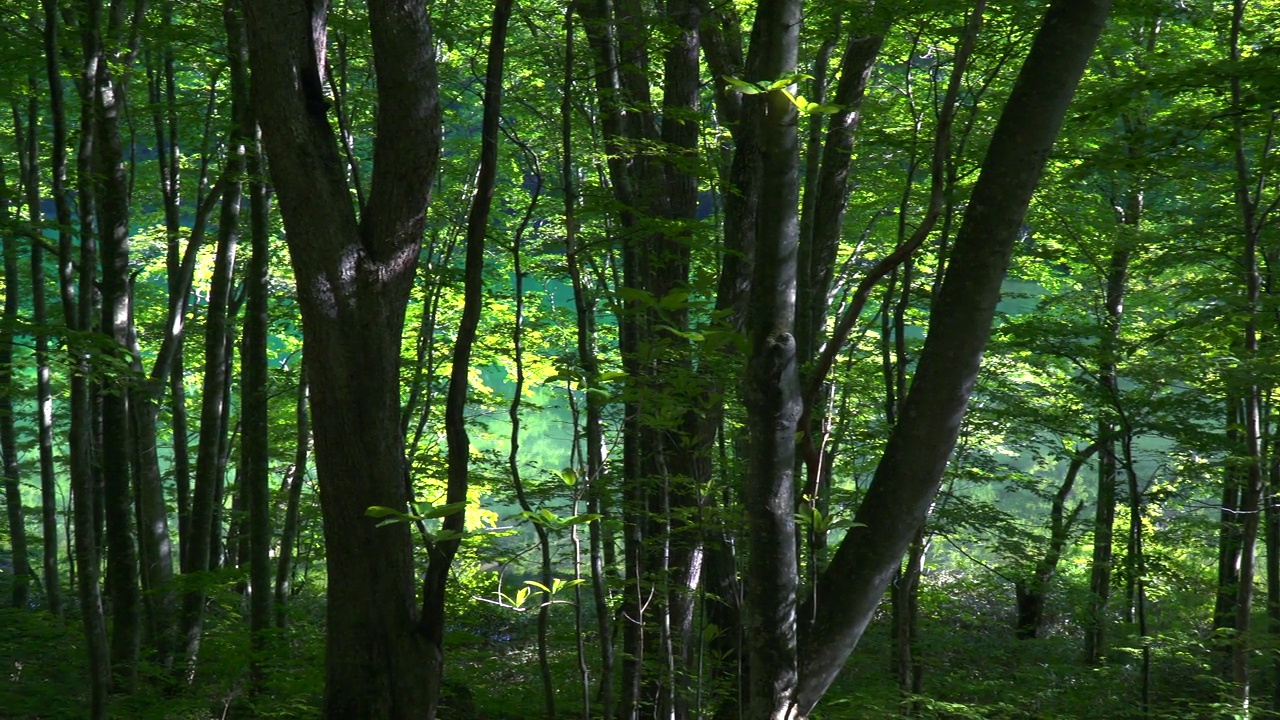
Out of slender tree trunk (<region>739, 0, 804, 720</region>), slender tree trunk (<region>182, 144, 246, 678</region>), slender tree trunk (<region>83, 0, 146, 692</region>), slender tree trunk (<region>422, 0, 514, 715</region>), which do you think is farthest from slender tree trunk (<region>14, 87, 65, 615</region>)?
slender tree trunk (<region>739, 0, 804, 720</region>)

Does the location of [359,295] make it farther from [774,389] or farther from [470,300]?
[774,389]

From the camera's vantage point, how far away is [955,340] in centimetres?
188

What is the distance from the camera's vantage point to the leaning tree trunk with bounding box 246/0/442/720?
2293 millimetres

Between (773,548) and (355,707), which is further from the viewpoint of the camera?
(355,707)

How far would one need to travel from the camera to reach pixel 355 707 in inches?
93.7

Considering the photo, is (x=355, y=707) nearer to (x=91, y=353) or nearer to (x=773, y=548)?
(x=773, y=548)

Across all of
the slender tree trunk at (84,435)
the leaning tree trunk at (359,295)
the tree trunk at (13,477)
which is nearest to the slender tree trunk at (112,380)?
the slender tree trunk at (84,435)

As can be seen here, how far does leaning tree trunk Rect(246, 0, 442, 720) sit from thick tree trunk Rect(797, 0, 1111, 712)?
45.0 inches

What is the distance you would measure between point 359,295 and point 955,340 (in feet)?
4.83

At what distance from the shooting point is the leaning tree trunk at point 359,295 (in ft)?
7.52

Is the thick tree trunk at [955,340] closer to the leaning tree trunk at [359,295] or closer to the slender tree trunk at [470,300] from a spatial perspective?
the slender tree trunk at [470,300]

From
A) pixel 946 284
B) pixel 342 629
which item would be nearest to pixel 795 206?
pixel 946 284

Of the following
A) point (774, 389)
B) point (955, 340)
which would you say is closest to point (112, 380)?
point (774, 389)

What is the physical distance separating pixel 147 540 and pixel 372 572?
4215 millimetres
